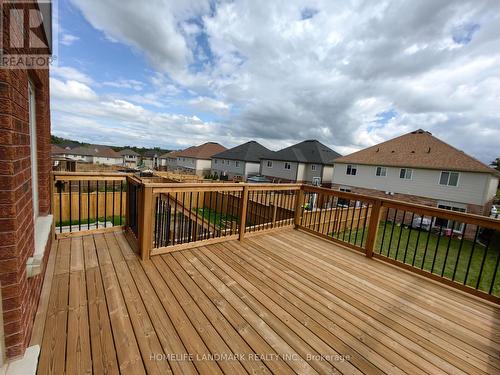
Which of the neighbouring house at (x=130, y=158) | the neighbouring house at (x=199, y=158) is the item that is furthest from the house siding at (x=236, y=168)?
the neighbouring house at (x=130, y=158)

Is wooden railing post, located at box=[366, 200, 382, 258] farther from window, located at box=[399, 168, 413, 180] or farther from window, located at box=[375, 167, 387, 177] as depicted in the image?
window, located at box=[375, 167, 387, 177]

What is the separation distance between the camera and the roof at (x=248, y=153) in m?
32.0

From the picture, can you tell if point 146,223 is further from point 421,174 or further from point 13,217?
point 421,174

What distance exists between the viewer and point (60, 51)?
296 cm

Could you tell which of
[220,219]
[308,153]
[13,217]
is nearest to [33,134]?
[13,217]

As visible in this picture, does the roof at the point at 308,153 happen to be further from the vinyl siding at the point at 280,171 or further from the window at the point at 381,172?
the window at the point at 381,172

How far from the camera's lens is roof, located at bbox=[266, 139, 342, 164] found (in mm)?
25188

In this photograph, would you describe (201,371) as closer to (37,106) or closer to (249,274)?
(249,274)

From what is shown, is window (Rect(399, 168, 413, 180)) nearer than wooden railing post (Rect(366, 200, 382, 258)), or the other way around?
wooden railing post (Rect(366, 200, 382, 258))

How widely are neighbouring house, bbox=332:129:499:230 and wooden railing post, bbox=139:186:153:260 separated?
17651 mm

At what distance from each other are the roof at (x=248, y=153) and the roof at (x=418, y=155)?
14.7m

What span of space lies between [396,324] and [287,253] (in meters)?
1.70

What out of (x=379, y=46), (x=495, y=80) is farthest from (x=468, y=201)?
(x=379, y=46)

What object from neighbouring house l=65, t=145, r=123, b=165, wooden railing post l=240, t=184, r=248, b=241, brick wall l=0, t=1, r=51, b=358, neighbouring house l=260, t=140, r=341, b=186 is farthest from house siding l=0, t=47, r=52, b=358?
neighbouring house l=65, t=145, r=123, b=165
